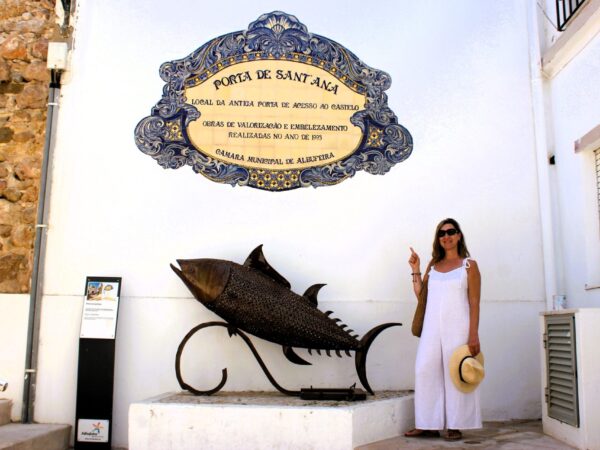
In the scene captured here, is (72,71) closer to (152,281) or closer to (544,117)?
(152,281)

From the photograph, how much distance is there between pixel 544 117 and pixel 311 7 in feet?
8.58

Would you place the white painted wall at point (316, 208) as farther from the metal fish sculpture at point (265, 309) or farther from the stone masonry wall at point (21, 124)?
the metal fish sculpture at point (265, 309)

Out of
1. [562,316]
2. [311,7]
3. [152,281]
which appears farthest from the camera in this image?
[311,7]

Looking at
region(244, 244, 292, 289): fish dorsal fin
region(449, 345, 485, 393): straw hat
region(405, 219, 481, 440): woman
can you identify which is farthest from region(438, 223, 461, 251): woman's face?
region(244, 244, 292, 289): fish dorsal fin

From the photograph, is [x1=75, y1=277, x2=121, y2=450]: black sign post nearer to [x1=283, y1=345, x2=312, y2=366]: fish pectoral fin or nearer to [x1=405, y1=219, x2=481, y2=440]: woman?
[x1=283, y1=345, x2=312, y2=366]: fish pectoral fin

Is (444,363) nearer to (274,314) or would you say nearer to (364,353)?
(364,353)

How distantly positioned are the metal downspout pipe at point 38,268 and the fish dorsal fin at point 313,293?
2.53 meters

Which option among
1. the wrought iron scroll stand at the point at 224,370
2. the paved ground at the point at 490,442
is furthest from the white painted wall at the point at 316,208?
the paved ground at the point at 490,442

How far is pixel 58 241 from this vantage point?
6.67 meters

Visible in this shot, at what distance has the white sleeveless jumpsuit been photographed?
5.38 m

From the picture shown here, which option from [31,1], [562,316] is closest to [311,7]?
[31,1]

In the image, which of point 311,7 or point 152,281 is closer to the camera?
point 152,281

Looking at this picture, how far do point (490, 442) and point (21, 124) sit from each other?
534 centimetres

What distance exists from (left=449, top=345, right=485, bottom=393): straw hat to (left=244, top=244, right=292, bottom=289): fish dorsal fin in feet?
5.55
